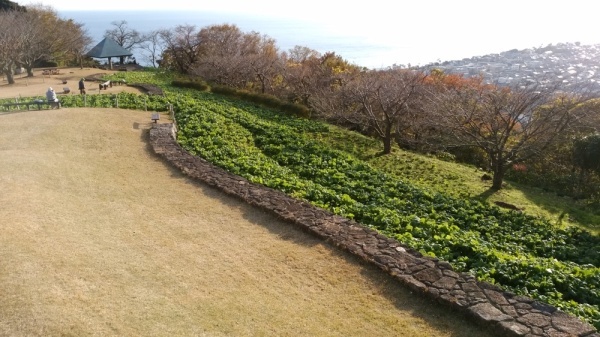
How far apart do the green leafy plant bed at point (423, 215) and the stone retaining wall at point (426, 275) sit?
0.48 meters

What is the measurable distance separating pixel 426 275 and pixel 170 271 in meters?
4.69

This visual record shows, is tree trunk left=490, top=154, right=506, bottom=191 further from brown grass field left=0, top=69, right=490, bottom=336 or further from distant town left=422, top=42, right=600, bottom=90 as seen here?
distant town left=422, top=42, right=600, bottom=90

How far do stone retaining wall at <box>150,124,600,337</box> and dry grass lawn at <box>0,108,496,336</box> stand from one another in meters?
0.23

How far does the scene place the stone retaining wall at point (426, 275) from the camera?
6.35 m

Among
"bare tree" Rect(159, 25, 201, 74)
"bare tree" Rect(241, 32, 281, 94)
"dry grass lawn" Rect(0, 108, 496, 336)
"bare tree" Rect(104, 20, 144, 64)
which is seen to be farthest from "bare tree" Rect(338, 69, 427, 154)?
"bare tree" Rect(104, 20, 144, 64)

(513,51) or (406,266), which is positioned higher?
(513,51)

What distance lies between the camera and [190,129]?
59.7 ft

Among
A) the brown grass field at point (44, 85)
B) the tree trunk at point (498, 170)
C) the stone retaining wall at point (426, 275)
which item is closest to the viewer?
the stone retaining wall at point (426, 275)

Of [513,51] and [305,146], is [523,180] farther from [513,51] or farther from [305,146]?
[513,51]

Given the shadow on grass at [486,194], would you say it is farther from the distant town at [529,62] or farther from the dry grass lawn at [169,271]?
the distant town at [529,62]

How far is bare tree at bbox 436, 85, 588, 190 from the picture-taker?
1512 cm

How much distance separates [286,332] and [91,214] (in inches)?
246

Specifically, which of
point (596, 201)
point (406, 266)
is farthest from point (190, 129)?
point (596, 201)

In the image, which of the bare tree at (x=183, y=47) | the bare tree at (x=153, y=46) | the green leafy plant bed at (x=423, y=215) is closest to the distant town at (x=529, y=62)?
the green leafy plant bed at (x=423, y=215)
